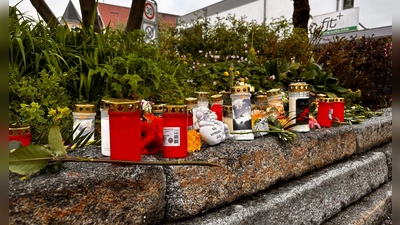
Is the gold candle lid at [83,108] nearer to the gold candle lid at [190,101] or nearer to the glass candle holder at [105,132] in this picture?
the glass candle holder at [105,132]

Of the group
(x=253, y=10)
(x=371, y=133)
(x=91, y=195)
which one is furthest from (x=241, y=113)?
(x=253, y=10)

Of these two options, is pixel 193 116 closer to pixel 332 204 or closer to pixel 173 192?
pixel 173 192

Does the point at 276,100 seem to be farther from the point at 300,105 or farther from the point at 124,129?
the point at 124,129

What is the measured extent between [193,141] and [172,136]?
17 cm

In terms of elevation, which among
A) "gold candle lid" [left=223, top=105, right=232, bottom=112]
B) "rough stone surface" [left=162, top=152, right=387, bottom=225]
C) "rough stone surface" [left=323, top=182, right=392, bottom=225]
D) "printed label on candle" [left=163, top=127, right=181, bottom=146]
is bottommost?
"rough stone surface" [left=323, top=182, right=392, bottom=225]

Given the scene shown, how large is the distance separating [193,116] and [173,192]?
0.51 meters

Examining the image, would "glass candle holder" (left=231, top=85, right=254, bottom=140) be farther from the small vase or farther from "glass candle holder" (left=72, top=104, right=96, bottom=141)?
the small vase

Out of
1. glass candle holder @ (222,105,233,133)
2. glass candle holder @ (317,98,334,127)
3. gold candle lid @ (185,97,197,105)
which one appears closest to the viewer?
gold candle lid @ (185,97,197,105)

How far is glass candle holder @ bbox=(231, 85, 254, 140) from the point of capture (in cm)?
183

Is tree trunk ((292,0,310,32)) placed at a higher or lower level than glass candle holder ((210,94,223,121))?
higher

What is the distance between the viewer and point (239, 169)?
166 centimetres

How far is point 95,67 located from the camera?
2115 millimetres

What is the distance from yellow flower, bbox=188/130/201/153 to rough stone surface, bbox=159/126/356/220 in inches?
1.6

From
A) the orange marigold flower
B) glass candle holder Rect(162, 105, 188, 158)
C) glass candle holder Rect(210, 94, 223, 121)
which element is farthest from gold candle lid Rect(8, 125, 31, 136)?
glass candle holder Rect(210, 94, 223, 121)
